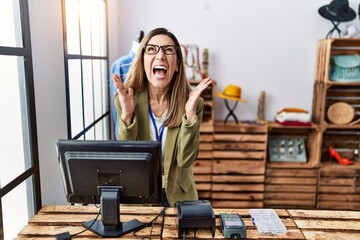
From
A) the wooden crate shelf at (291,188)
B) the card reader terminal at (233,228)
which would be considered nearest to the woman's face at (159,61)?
the card reader terminal at (233,228)

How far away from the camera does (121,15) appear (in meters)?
3.32

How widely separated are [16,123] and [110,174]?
0.50 meters

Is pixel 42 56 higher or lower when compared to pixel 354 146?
higher

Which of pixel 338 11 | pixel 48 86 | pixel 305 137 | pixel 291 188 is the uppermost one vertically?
pixel 338 11

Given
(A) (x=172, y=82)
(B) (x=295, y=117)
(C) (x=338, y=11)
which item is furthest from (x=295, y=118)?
(A) (x=172, y=82)

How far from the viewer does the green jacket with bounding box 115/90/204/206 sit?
1549 millimetres

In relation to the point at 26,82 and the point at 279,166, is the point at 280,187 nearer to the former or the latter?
the point at 279,166

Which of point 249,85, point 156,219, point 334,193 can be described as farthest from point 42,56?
point 334,193

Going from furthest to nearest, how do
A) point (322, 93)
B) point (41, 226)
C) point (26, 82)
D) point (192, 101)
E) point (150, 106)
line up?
point (322, 93)
point (150, 106)
point (192, 101)
point (26, 82)
point (41, 226)

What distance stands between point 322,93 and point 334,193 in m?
0.99

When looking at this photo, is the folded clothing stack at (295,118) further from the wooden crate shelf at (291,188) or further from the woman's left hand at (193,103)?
the woman's left hand at (193,103)

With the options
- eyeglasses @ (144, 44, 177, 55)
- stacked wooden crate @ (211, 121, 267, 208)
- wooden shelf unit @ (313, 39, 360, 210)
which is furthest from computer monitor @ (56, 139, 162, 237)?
wooden shelf unit @ (313, 39, 360, 210)

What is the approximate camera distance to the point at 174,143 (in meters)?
1.62

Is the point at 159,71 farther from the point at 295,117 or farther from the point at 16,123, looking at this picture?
the point at 295,117
